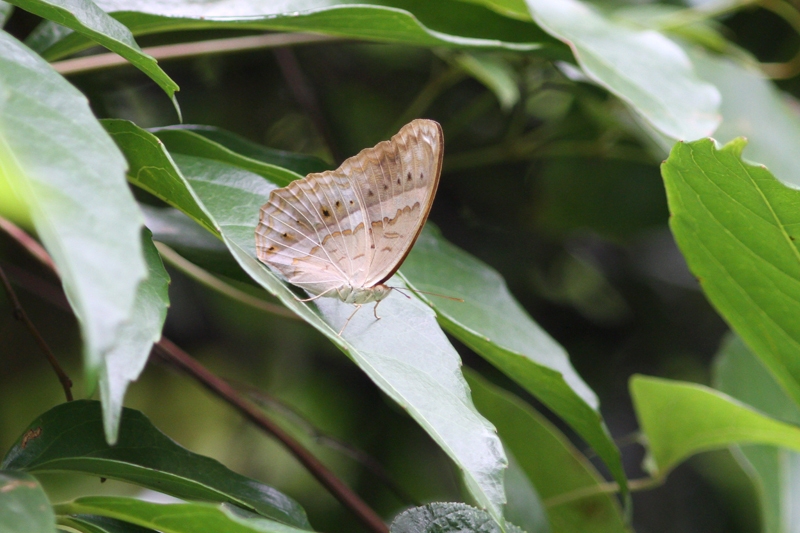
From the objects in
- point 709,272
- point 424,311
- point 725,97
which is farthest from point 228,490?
point 725,97

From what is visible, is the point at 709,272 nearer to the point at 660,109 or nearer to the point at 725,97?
the point at 660,109

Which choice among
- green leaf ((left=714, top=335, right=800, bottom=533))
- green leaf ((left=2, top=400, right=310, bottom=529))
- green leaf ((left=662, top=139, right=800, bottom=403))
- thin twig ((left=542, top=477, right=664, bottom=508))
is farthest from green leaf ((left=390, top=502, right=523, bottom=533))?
green leaf ((left=714, top=335, right=800, bottom=533))

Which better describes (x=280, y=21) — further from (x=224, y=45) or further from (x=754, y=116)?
(x=754, y=116)

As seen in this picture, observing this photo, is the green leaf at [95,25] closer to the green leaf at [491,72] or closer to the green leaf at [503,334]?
the green leaf at [503,334]

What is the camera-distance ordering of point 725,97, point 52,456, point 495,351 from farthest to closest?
point 725,97
point 495,351
point 52,456

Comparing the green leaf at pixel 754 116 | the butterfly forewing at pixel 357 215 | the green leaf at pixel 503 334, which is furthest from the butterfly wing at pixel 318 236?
the green leaf at pixel 754 116

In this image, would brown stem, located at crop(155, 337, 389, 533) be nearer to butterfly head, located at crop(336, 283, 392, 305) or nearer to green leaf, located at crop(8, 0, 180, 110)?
butterfly head, located at crop(336, 283, 392, 305)
